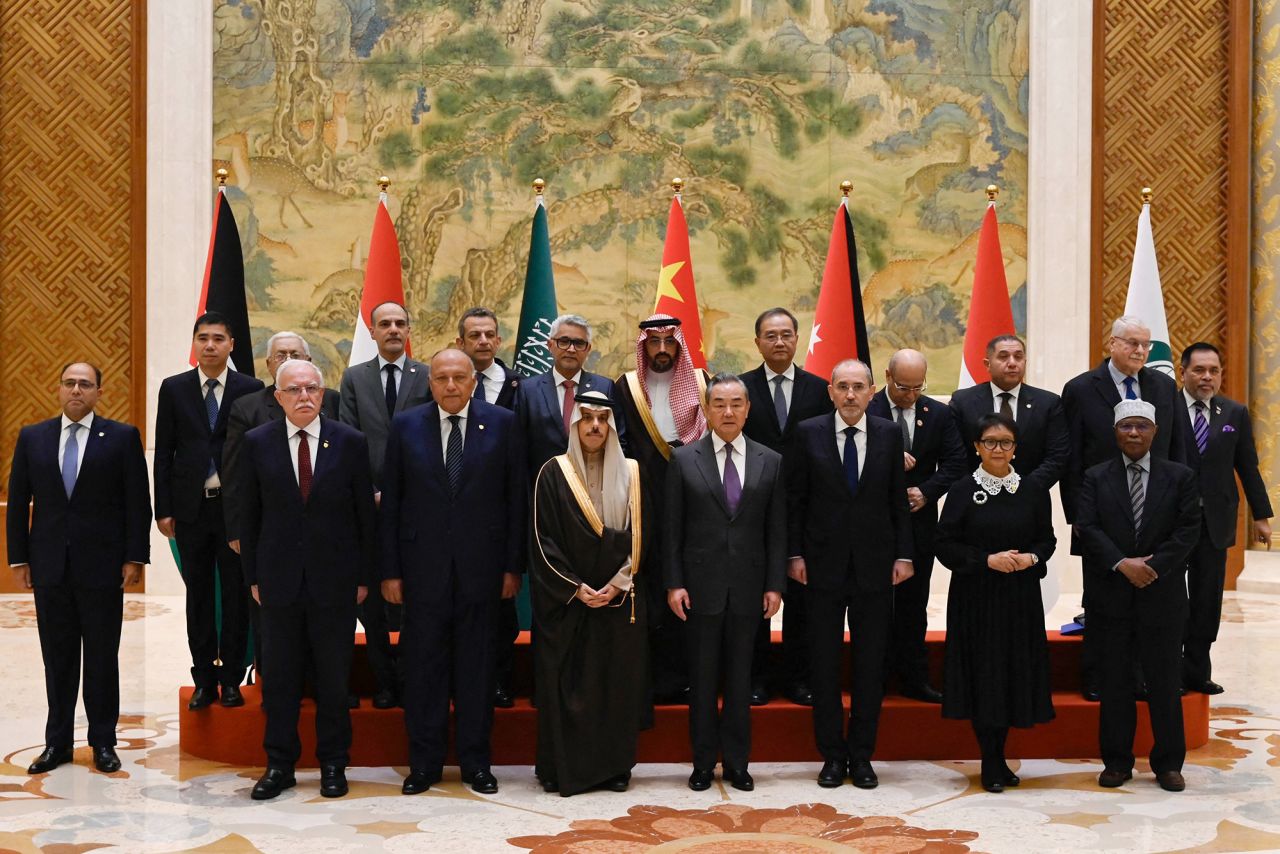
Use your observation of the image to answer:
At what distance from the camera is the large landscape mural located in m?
10.5

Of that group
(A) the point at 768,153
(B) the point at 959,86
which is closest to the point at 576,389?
(A) the point at 768,153

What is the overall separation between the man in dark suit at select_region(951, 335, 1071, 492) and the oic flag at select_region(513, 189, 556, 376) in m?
2.34

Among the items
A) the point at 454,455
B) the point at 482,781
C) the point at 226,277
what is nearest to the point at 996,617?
the point at 482,781

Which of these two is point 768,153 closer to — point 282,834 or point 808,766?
Answer: point 808,766

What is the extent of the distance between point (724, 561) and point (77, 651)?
8.57ft

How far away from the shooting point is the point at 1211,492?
689 cm

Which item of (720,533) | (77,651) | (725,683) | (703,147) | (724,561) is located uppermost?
(703,147)

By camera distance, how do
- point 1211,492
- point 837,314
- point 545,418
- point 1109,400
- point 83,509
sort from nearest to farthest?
1. point 83,509
2. point 545,418
3. point 1109,400
4. point 1211,492
5. point 837,314

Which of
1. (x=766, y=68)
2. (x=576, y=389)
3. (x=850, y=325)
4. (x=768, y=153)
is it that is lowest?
(x=576, y=389)

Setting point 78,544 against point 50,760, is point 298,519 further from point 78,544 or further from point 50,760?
point 50,760

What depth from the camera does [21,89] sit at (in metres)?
10.1

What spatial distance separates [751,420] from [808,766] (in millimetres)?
1453

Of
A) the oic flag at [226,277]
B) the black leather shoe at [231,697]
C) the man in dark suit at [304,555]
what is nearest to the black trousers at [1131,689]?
the man in dark suit at [304,555]

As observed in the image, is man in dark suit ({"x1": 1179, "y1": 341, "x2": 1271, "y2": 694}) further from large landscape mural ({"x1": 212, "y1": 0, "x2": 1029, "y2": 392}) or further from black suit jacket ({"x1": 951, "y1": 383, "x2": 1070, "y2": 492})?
large landscape mural ({"x1": 212, "y1": 0, "x2": 1029, "y2": 392})
